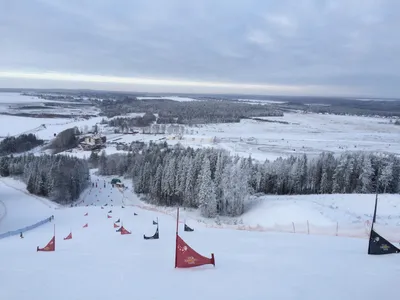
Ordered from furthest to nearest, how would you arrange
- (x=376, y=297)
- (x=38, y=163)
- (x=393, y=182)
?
(x=38, y=163) < (x=393, y=182) < (x=376, y=297)

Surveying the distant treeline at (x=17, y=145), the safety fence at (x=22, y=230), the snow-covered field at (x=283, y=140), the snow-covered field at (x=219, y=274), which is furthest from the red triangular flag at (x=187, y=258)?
the distant treeline at (x=17, y=145)

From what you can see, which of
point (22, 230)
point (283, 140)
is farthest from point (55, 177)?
point (283, 140)

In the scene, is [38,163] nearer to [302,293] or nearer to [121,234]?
[121,234]

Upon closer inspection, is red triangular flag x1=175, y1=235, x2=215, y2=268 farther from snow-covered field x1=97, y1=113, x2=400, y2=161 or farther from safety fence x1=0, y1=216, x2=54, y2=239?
snow-covered field x1=97, y1=113, x2=400, y2=161

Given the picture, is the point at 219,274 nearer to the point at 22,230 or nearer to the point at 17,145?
the point at 22,230

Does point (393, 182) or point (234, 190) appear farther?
point (393, 182)

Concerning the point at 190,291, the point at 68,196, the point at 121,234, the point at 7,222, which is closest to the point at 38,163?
the point at 68,196

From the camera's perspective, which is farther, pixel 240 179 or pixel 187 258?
pixel 240 179
